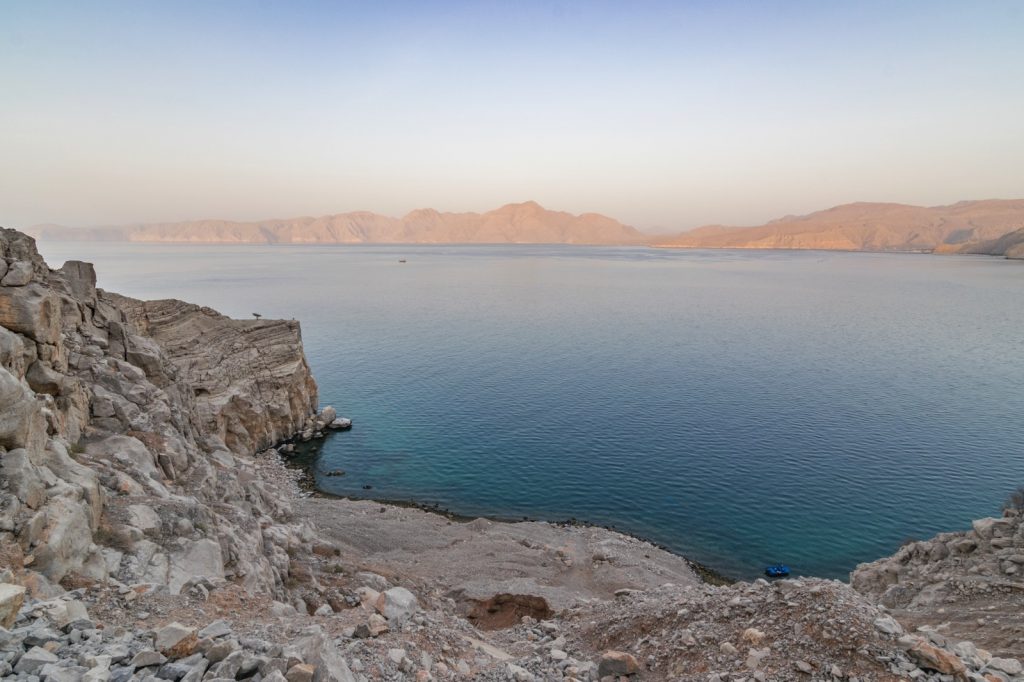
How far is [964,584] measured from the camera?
21.0 metres

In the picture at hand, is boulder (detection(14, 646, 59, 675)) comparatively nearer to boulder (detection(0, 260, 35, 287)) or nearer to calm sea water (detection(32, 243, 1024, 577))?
boulder (detection(0, 260, 35, 287))

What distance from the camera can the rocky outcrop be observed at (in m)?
18.0

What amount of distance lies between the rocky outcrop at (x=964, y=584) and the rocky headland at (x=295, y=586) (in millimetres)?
95

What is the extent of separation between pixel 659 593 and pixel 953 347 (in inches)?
3191

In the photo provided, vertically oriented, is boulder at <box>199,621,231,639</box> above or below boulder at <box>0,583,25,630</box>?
below

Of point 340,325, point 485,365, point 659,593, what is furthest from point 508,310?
point 659,593

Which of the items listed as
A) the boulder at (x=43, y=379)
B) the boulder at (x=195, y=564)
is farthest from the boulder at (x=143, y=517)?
the boulder at (x=43, y=379)

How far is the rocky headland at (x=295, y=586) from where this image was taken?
1152 cm

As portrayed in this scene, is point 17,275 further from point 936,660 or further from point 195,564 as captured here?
point 936,660

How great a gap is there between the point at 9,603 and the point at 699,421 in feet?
165

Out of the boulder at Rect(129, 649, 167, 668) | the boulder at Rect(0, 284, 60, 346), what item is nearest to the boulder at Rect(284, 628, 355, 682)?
the boulder at Rect(129, 649, 167, 668)

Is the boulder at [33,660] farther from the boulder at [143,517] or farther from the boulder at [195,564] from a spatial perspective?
the boulder at [143,517]

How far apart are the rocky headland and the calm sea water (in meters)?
7.33

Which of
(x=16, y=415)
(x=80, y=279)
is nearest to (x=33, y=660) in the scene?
(x=16, y=415)
